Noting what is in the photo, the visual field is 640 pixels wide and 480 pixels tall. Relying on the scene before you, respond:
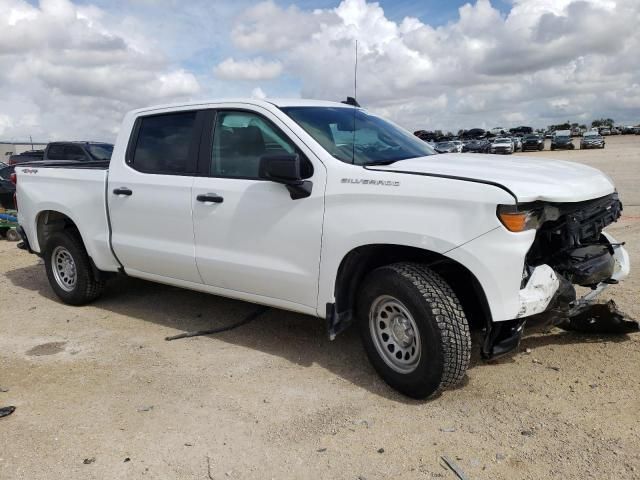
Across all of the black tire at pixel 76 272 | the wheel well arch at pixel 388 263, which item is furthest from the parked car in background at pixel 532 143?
the wheel well arch at pixel 388 263

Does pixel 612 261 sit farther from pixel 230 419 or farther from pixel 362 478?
pixel 230 419

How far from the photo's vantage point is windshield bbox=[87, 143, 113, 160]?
1528cm

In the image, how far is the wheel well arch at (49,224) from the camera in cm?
602

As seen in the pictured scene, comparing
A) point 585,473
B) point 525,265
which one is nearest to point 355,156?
point 525,265

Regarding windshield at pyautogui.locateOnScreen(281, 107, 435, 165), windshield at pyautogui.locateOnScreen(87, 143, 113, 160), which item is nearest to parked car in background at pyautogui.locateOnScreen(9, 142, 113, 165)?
windshield at pyautogui.locateOnScreen(87, 143, 113, 160)

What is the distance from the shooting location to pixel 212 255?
14.6 feet

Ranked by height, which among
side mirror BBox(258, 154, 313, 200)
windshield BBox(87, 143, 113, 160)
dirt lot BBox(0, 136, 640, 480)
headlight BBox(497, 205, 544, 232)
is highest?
side mirror BBox(258, 154, 313, 200)

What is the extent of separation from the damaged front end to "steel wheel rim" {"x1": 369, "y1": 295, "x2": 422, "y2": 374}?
18.3 inches

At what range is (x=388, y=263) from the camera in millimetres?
3877

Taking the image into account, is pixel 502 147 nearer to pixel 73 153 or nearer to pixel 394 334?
pixel 73 153

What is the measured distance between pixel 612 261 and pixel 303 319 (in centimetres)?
263

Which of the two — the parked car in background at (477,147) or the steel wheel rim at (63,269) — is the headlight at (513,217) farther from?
the parked car in background at (477,147)

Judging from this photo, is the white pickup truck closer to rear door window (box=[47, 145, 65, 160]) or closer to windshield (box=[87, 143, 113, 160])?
windshield (box=[87, 143, 113, 160])

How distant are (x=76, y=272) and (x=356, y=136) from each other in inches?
132
